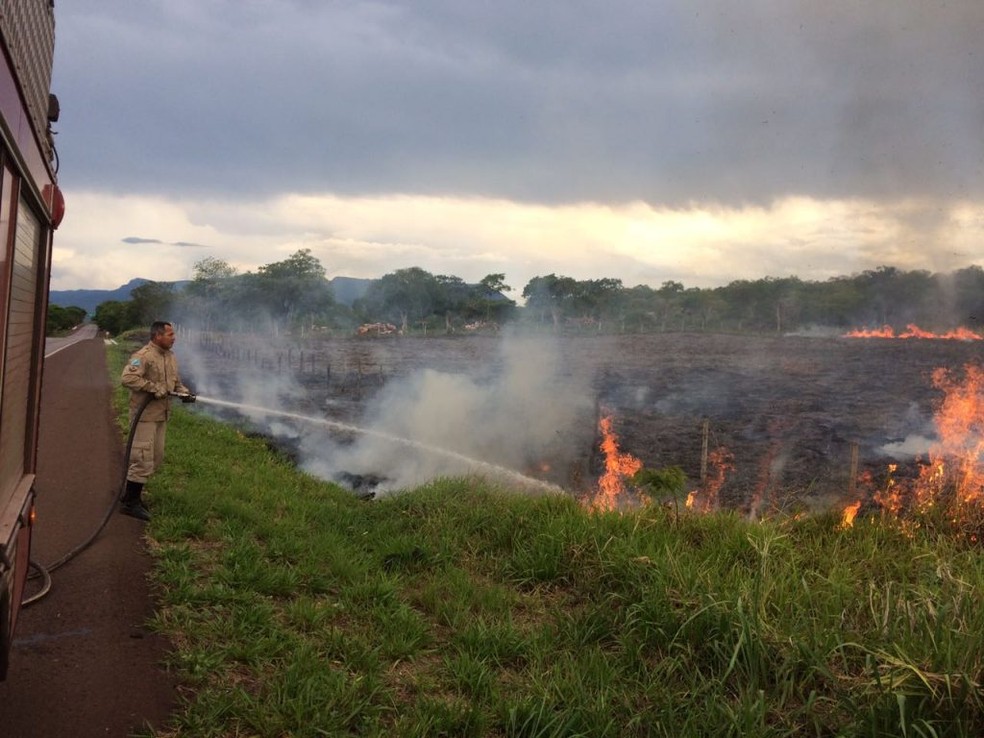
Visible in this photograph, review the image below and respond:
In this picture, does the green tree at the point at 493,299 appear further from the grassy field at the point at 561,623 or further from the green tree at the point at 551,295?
the grassy field at the point at 561,623

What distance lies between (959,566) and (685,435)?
1172cm

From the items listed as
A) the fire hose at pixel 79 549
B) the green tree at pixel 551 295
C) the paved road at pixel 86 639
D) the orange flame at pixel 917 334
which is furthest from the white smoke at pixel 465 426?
the green tree at pixel 551 295

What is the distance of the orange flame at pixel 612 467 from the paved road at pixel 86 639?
440 centimetres

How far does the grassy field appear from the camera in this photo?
3500 millimetres

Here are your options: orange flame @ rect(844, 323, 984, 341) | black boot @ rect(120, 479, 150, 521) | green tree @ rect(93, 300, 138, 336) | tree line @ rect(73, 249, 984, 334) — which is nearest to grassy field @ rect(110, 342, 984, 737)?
black boot @ rect(120, 479, 150, 521)

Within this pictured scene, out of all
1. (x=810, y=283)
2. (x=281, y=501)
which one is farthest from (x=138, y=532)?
(x=810, y=283)

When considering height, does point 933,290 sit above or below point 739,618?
above

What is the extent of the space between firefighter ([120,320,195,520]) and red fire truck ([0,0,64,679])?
2794 millimetres

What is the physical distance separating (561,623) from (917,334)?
1260 inches

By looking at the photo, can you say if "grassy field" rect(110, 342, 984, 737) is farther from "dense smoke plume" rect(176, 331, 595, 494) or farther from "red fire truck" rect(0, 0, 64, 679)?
"dense smoke plume" rect(176, 331, 595, 494)

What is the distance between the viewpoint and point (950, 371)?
70.9 feet

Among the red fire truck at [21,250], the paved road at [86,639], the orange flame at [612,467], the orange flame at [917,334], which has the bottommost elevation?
the orange flame at [612,467]

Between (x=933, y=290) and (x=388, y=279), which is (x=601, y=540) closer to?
(x=933, y=290)

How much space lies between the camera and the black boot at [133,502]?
6.55m
